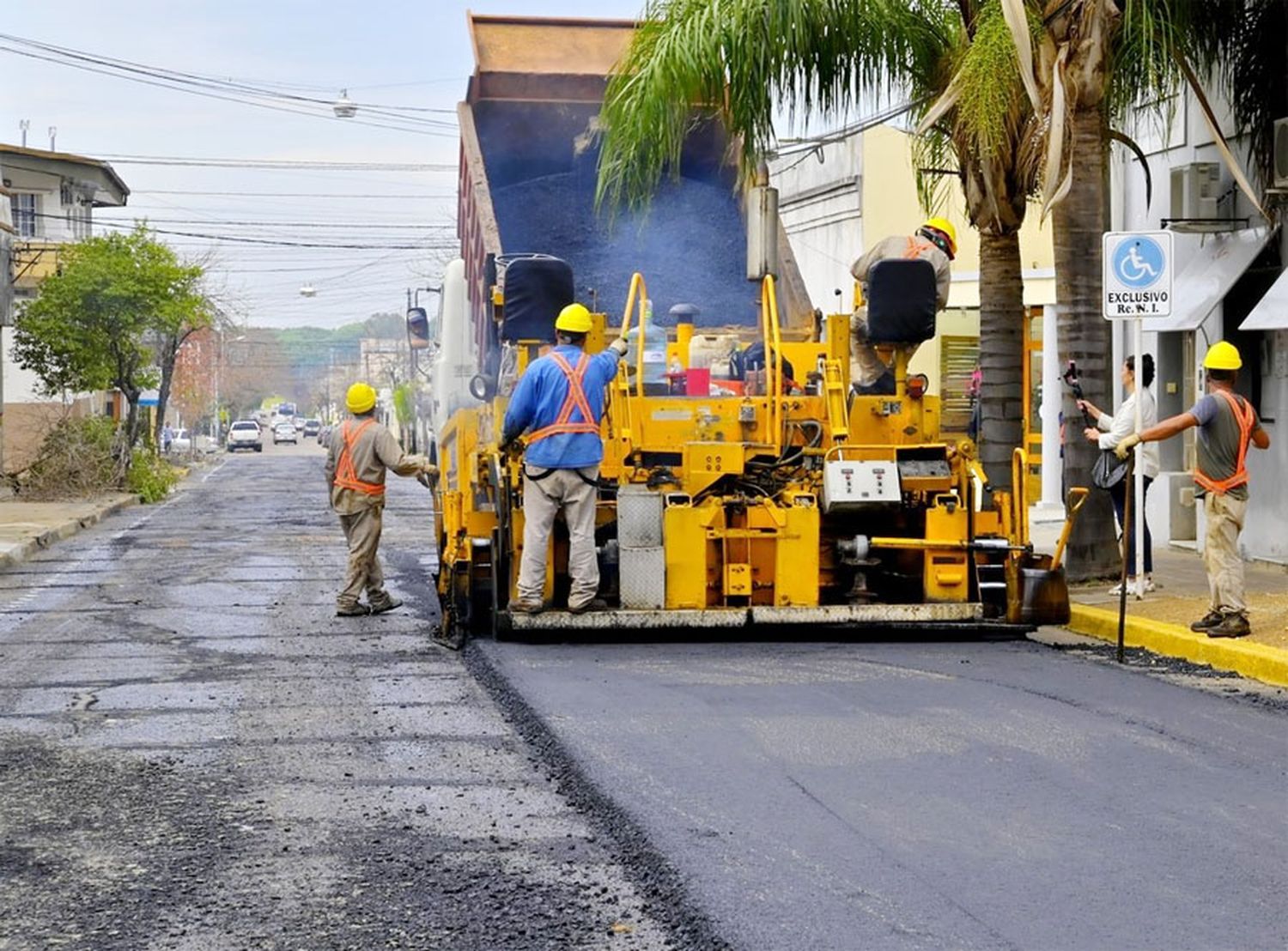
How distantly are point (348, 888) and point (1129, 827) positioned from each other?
8.34ft

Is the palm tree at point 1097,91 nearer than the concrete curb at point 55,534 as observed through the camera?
Yes

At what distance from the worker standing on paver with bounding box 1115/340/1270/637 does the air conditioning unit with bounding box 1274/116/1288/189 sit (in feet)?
12.3

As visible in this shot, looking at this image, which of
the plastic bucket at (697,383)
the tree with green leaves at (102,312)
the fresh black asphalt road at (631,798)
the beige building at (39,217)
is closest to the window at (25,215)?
the beige building at (39,217)

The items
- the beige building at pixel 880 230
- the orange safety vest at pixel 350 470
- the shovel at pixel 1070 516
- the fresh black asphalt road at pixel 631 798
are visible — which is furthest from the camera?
the beige building at pixel 880 230

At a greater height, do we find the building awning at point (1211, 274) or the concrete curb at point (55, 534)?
the building awning at point (1211, 274)

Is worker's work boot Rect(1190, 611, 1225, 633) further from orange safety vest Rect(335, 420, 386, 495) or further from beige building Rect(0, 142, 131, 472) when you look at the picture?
beige building Rect(0, 142, 131, 472)

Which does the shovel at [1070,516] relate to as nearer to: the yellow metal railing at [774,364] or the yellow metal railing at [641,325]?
Result: the yellow metal railing at [774,364]

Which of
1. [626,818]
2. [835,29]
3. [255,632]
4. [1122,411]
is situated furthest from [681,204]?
[626,818]

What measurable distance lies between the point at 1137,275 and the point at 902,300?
1.35 meters

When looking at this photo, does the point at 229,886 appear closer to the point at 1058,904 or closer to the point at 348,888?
the point at 348,888

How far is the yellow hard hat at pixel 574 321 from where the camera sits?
1072 cm

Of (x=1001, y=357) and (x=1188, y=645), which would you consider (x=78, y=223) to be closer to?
(x=1001, y=357)

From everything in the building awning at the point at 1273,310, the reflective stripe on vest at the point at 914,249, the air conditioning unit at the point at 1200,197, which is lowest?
the building awning at the point at 1273,310

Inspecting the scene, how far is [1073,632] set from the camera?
1183cm
